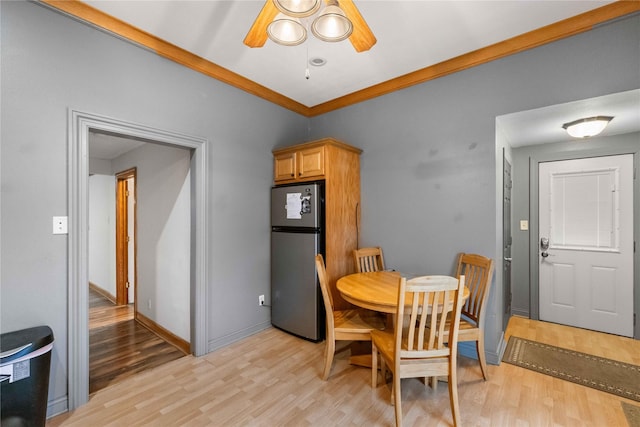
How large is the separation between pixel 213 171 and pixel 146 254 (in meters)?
1.59

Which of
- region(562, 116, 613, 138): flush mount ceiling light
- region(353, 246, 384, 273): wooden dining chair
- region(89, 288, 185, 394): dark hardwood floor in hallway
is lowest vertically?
region(89, 288, 185, 394): dark hardwood floor in hallway

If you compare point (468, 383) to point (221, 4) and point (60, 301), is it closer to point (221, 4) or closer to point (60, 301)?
point (60, 301)

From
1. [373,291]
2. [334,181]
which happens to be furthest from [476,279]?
[334,181]

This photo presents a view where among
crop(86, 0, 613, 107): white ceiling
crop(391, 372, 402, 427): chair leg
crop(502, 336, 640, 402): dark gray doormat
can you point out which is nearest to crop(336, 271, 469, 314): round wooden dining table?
crop(391, 372, 402, 427): chair leg

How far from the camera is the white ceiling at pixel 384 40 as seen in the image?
6.55ft

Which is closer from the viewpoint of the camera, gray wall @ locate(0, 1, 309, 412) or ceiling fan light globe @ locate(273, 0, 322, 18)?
ceiling fan light globe @ locate(273, 0, 322, 18)

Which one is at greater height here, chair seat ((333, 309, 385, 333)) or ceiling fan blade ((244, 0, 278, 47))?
ceiling fan blade ((244, 0, 278, 47))

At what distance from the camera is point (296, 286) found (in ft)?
9.93

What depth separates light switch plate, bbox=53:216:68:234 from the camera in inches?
74.6

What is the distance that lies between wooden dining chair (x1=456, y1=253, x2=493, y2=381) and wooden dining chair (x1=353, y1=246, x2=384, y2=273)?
78 cm

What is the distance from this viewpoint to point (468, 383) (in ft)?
7.23

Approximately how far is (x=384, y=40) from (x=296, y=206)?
5.58 ft

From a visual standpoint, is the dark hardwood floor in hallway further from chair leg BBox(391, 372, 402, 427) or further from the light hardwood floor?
chair leg BBox(391, 372, 402, 427)

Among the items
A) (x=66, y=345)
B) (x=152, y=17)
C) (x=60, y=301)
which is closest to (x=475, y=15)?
(x=152, y=17)
